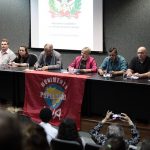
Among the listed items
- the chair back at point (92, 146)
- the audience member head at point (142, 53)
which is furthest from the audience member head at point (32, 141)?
the audience member head at point (142, 53)

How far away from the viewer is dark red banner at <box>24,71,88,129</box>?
4.58m

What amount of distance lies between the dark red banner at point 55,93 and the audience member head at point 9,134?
3.94m

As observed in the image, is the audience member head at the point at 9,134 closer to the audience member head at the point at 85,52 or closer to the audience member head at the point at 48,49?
the audience member head at the point at 85,52

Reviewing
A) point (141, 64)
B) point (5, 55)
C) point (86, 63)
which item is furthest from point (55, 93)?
point (5, 55)

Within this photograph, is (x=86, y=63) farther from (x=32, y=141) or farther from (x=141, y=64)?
(x=32, y=141)

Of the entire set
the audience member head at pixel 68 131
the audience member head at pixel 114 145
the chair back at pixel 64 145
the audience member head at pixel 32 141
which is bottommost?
the chair back at pixel 64 145

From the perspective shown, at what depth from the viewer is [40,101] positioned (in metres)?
4.88

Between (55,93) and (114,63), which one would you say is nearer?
(55,93)

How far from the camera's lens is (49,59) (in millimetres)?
5496

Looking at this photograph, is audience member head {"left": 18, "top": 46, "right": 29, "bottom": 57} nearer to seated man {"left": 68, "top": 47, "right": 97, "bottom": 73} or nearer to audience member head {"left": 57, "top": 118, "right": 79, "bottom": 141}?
seated man {"left": 68, "top": 47, "right": 97, "bottom": 73}

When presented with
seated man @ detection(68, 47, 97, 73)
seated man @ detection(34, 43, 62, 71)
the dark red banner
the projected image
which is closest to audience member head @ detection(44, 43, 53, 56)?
seated man @ detection(34, 43, 62, 71)

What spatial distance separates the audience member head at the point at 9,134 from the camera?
1.81 feet

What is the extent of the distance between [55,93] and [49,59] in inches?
37.6

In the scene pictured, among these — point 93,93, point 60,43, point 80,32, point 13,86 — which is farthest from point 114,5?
point 13,86
